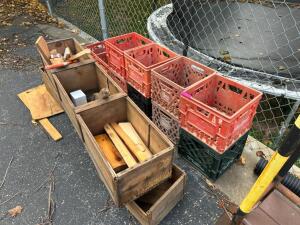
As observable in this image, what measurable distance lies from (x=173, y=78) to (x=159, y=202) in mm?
1430

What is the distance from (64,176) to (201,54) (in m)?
2.30

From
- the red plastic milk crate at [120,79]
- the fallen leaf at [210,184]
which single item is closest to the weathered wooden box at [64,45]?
the red plastic milk crate at [120,79]

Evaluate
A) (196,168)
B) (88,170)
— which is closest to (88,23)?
(88,170)

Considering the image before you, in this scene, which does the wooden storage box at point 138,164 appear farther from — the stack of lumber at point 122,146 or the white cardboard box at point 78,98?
the white cardboard box at point 78,98

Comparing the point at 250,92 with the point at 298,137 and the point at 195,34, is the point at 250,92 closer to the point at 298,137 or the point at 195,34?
the point at 298,137

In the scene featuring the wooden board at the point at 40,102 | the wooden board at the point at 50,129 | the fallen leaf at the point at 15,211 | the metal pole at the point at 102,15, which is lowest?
the fallen leaf at the point at 15,211

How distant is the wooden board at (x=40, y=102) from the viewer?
11.4 feet

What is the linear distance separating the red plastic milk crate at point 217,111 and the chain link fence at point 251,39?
526 mm

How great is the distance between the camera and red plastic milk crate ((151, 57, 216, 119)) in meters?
2.55

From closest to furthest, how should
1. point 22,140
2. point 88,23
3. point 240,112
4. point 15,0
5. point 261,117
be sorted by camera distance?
point 240,112 < point 22,140 < point 261,117 < point 88,23 < point 15,0

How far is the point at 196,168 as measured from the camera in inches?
109

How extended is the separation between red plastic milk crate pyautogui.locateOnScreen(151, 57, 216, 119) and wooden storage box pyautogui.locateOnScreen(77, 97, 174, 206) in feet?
1.08

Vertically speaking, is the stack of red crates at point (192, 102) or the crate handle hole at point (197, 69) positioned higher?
the crate handle hole at point (197, 69)

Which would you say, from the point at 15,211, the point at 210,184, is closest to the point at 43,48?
the point at 15,211
